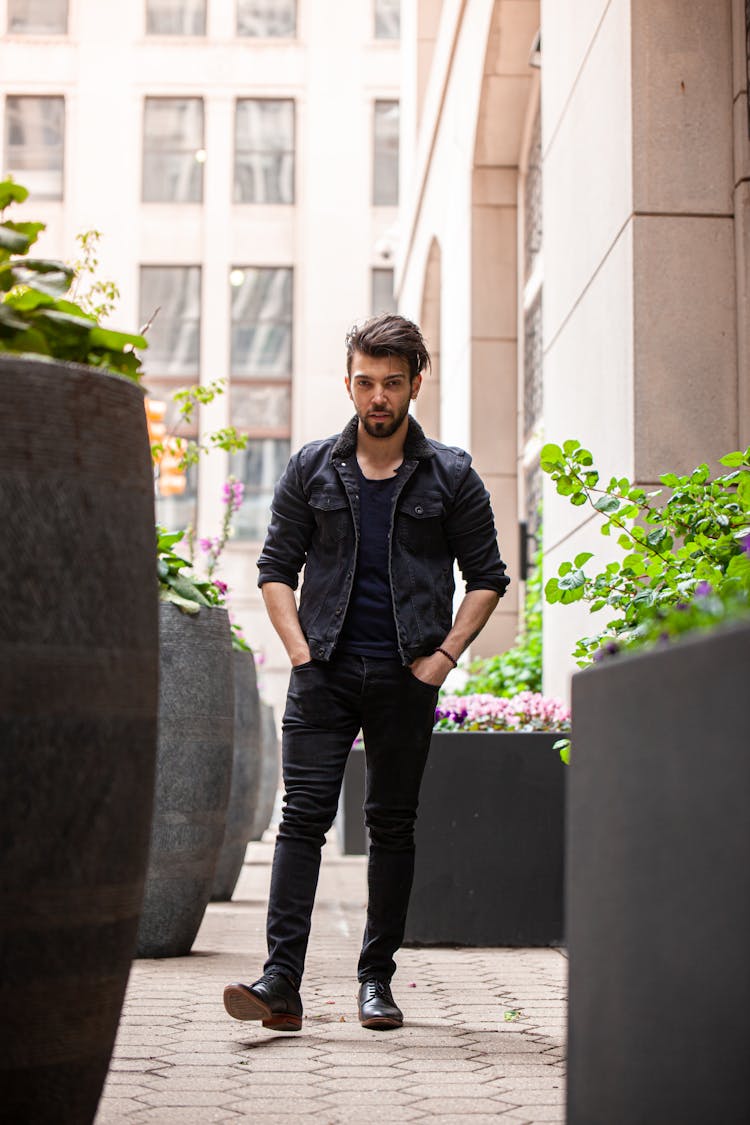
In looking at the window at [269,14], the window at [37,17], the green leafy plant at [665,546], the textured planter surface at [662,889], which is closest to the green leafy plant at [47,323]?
the textured planter surface at [662,889]

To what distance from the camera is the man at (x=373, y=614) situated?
14.2 ft

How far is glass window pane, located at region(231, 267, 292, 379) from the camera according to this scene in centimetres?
3175

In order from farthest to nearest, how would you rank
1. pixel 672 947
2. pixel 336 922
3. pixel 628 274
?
pixel 336 922
pixel 628 274
pixel 672 947

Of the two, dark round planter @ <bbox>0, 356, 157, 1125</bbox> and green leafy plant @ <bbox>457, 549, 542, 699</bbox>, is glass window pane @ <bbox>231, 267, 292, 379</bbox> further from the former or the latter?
dark round planter @ <bbox>0, 356, 157, 1125</bbox>

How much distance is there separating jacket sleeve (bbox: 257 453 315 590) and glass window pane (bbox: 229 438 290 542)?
26988 mm

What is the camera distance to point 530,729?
6.70 metres

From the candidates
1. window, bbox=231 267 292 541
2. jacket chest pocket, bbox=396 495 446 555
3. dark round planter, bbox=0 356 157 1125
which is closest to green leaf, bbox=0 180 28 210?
dark round planter, bbox=0 356 157 1125

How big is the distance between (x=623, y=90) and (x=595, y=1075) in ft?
15.5

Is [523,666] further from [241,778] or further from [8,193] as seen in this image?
[8,193]

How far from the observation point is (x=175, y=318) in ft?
104

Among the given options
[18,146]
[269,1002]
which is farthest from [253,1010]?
[18,146]

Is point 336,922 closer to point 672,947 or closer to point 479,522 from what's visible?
point 479,522

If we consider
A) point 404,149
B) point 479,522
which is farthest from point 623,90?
point 404,149

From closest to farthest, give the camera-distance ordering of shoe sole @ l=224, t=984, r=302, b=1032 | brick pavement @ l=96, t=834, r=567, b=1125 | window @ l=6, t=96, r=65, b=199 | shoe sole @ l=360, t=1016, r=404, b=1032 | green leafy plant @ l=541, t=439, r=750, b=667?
brick pavement @ l=96, t=834, r=567, b=1125
green leafy plant @ l=541, t=439, r=750, b=667
shoe sole @ l=224, t=984, r=302, b=1032
shoe sole @ l=360, t=1016, r=404, b=1032
window @ l=6, t=96, r=65, b=199
